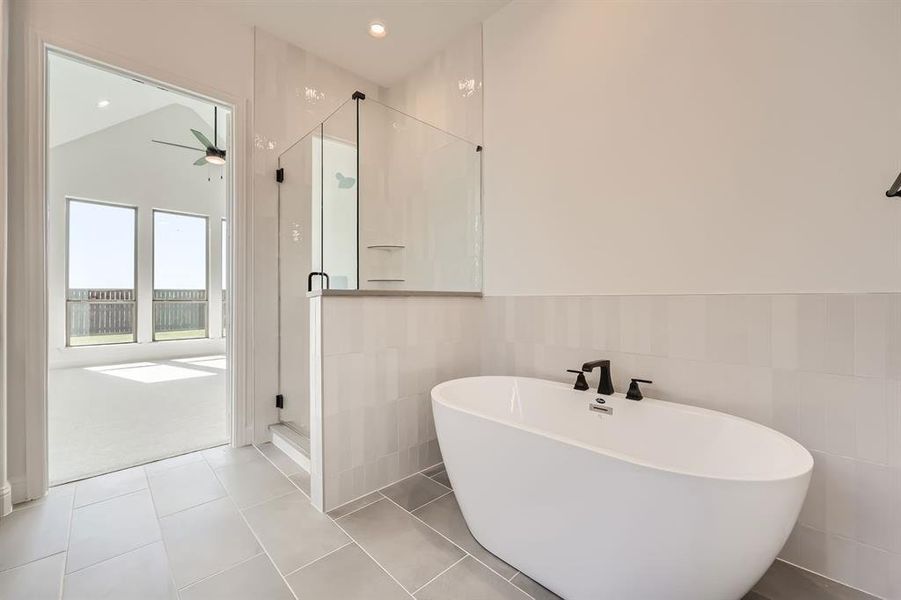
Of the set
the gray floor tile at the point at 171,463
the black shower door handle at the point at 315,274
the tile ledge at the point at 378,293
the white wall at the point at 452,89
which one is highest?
the white wall at the point at 452,89

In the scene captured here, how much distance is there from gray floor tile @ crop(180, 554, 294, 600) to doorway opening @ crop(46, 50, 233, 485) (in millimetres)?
2335

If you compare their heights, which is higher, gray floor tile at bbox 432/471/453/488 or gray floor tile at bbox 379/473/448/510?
gray floor tile at bbox 379/473/448/510

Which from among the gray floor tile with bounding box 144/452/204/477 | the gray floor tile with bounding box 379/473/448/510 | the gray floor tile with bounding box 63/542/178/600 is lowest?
the gray floor tile with bounding box 379/473/448/510

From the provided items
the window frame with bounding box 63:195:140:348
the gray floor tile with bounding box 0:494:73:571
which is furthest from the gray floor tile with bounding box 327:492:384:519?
the window frame with bounding box 63:195:140:348

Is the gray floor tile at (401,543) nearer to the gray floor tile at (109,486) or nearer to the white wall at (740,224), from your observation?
the white wall at (740,224)

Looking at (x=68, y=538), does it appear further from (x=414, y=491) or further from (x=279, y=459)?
(x=414, y=491)

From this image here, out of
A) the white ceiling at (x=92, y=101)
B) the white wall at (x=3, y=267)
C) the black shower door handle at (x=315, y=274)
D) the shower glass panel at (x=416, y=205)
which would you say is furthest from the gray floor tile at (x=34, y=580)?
the white ceiling at (x=92, y=101)

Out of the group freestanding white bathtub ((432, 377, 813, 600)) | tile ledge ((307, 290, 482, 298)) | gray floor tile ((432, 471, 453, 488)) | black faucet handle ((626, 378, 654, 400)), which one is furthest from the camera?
gray floor tile ((432, 471, 453, 488))

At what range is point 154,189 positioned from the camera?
5.96m

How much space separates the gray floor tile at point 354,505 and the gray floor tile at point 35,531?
1.02 meters

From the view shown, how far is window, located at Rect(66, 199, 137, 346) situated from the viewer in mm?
5410

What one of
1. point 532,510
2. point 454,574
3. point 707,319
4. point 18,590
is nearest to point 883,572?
point 707,319

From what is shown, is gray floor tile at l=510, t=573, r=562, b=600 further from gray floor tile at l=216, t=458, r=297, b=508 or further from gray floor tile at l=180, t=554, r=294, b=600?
gray floor tile at l=216, t=458, r=297, b=508

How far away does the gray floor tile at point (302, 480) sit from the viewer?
1.88 metres
